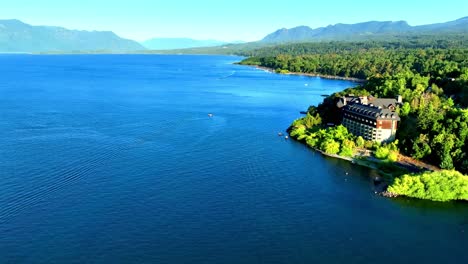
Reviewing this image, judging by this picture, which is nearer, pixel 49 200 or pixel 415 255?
pixel 415 255

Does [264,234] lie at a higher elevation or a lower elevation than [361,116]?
lower

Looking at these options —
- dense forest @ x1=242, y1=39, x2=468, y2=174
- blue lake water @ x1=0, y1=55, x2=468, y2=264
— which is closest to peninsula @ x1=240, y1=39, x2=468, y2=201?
dense forest @ x1=242, y1=39, x2=468, y2=174

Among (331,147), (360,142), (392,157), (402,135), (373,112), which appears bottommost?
(392,157)

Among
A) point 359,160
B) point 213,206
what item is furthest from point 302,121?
point 213,206

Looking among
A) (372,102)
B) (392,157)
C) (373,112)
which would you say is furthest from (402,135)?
(372,102)

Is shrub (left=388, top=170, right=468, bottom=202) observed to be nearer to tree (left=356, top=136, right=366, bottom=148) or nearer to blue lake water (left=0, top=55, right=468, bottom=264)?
blue lake water (left=0, top=55, right=468, bottom=264)

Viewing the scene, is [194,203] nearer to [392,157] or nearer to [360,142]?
[392,157]

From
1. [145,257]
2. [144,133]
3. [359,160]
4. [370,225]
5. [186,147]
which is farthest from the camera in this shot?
[144,133]

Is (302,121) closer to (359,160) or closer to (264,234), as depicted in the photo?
(359,160)
